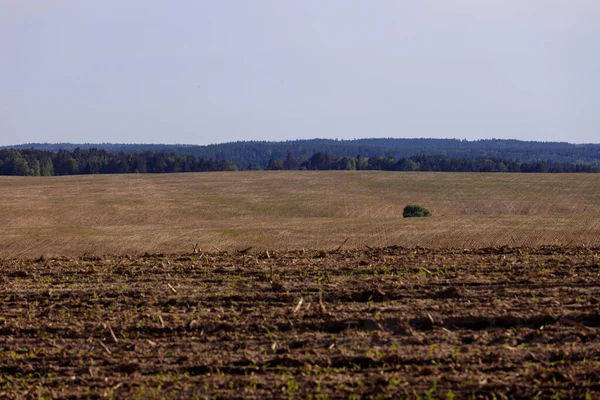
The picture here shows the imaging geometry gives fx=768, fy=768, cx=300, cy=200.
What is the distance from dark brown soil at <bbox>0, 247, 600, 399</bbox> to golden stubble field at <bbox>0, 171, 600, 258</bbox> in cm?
888

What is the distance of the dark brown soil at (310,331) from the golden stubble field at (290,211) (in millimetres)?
8883

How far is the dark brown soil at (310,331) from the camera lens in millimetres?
7203

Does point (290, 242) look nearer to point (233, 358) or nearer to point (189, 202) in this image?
point (233, 358)

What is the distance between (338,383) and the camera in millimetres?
7156

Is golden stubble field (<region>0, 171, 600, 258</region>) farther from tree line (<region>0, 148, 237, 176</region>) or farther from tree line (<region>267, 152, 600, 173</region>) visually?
tree line (<region>0, 148, 237, 176</region>)

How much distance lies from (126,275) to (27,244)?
1359 cm

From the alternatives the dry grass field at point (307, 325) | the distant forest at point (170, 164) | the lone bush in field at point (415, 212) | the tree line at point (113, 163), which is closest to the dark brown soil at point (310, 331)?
the dry grass field at point (307, 325)

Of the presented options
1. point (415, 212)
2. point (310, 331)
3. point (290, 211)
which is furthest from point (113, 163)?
point (310, 331)

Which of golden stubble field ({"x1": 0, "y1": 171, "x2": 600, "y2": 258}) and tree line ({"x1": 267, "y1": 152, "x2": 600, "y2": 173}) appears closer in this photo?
golden stubble field ({"x1": 0, "y1": 171, "x2": 600, "y2": 258})

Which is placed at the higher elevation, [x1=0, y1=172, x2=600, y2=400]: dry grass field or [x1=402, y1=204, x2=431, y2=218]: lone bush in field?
[x1=0, y1=172, x2=600, y2=400]: dry grass field

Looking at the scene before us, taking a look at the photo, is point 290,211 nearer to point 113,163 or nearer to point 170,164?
point 170,164

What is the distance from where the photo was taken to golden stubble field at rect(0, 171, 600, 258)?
82.5ft

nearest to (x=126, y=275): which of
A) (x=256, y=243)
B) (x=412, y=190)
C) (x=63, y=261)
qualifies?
(x=63, y=261)

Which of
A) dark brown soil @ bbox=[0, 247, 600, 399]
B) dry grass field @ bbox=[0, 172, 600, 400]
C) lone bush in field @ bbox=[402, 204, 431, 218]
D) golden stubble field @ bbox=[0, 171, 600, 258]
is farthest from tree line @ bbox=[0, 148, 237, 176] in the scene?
dark brown soil @ bbox=[0, 247, 600, 399]
